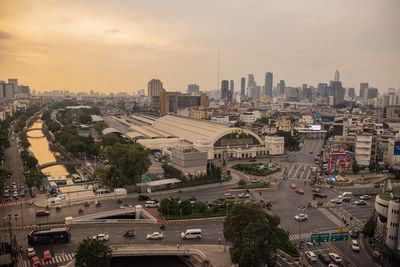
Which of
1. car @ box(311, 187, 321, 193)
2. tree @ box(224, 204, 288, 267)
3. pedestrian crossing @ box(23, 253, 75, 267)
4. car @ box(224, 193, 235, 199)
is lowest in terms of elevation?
car @ box(311, 187, 321, 193)

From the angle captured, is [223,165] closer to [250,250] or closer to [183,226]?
[183,226]

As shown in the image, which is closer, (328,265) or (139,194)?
(328,265)

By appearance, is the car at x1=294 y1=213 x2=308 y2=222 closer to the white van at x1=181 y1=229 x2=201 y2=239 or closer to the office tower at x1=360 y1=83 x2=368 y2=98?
the white van at x1=181 y1=229 x2=201 y2=239

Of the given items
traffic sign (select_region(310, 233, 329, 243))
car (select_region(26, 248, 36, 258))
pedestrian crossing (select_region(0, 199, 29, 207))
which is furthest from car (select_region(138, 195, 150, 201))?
traffic sign (select_region(310, 233, 329, 243))

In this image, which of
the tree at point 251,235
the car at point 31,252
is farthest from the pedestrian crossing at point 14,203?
the tree at point 251,235

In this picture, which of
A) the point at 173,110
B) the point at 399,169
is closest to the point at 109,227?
the point at 399,169

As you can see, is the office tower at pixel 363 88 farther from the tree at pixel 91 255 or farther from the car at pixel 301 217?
the tree at pixel 91 255

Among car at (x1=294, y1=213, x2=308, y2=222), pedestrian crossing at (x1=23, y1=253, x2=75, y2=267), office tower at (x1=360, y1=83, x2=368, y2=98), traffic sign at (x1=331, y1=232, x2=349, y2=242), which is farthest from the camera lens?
office tower at (x1=360, y1=83, x2=368, y2=98)
